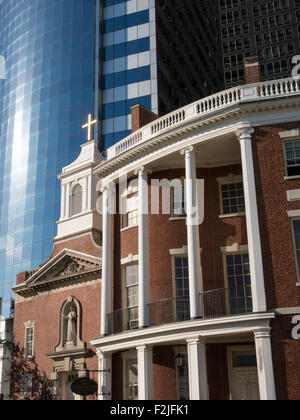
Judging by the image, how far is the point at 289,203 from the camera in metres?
20.8

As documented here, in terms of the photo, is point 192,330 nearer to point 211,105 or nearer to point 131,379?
point 131,379

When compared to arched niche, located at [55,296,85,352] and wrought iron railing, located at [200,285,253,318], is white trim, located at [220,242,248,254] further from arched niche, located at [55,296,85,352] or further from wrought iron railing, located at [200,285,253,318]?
arched niche, located at [55,296,85,352]

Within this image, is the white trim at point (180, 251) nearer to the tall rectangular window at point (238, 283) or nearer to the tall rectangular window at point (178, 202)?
the tall rectangular window at point (178, 202)

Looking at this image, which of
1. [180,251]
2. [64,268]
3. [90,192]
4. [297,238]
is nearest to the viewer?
[297,238]

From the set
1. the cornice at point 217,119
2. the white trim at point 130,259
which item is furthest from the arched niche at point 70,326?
the cornice at point 217,119

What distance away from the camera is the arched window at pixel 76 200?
117 ft

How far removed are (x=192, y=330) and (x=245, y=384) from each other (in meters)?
3.34

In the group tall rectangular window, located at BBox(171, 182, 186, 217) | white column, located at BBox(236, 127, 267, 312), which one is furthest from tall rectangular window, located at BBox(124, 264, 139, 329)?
white column, located at BBox(236, 127, 267, 312)

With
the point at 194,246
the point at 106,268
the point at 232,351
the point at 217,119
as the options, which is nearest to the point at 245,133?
the point at 217,119

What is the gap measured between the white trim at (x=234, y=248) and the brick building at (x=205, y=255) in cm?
4

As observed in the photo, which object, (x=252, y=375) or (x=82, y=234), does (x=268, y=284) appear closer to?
(x=252, y=375)

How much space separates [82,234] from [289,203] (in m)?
16.0

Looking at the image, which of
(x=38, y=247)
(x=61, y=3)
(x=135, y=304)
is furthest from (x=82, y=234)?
(x=61, y=3)

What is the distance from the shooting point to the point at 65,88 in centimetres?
5888
